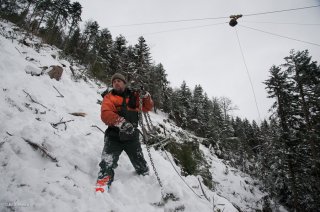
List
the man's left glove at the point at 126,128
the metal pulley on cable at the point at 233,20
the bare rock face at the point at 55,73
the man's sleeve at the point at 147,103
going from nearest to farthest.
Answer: the man's left glove at the point at 126,128
the man's sleeve at the point at 147,103
the metal pulley on cable at the point at 233,20
the bare rock face at the point at 55,73

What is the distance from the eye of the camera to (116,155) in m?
4.15

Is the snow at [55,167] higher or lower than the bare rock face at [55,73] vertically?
lower

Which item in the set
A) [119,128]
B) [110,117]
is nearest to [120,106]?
[110,117]

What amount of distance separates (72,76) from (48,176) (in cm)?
891

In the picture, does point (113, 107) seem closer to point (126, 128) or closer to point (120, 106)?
point (120, 106)

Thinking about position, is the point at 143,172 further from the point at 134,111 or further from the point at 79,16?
the point at 79,16

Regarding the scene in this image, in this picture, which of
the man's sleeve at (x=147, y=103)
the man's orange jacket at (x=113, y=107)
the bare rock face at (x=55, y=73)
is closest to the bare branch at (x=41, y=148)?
the man's orange jacket at (x=113, y=107)

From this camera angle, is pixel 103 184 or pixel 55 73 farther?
pixel 55 73

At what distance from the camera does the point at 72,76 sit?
439 inches

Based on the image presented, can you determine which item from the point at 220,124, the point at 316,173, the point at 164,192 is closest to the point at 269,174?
the point at 316,173

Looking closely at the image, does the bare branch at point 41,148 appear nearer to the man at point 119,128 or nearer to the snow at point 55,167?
the snow at point 55,167

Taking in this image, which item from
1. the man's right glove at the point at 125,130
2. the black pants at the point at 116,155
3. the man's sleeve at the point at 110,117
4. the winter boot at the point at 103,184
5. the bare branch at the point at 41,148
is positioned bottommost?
the winter boot at the point at 103,184

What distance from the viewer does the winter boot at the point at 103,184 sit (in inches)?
136

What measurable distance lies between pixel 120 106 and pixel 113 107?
0.52 feet
